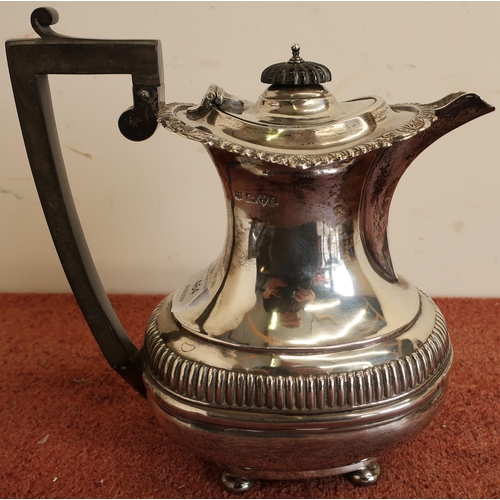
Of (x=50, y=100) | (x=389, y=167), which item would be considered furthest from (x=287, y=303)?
(x=50, y=100)

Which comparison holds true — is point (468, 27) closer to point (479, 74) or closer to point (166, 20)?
point (479, 74)

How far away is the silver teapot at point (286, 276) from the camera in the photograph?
0.55m

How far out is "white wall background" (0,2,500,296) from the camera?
97cm

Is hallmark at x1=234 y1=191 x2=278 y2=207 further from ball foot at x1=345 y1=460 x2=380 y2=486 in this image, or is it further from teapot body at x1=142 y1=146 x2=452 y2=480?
ball foot at x1=345 y1=460 x2=380 y2=486

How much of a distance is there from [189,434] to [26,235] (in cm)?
71

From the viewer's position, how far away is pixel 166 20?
0.98 meters

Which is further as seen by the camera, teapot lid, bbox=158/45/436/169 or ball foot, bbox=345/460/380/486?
ball foot, bbox=345/460/380/486

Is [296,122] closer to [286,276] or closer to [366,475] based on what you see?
[286,276]

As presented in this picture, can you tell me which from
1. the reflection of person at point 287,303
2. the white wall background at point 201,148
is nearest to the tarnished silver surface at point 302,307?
the reflection of person at point 287,303

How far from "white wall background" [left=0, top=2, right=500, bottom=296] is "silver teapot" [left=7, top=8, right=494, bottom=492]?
1.35 ft

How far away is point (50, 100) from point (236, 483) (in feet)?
1.47

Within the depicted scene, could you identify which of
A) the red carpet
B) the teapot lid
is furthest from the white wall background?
the teapot lid

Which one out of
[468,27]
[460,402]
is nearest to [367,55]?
[468,27]

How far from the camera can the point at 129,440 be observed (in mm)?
746
